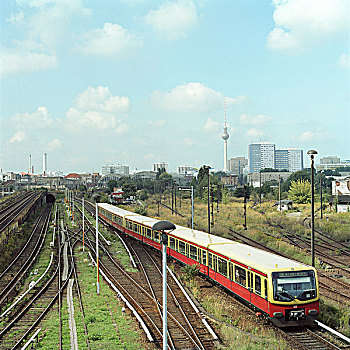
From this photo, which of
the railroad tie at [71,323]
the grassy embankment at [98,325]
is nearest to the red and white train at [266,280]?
the grassy embankment at [98,325]

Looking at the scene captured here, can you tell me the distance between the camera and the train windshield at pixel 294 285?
1452 centimetres

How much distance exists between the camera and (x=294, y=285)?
14.7 m

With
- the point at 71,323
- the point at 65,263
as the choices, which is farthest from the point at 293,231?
the point at 71,323

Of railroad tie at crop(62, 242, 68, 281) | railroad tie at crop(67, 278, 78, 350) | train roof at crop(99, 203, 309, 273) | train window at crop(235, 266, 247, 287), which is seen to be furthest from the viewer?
railroad tie at crop(62, 242, 68, 281)

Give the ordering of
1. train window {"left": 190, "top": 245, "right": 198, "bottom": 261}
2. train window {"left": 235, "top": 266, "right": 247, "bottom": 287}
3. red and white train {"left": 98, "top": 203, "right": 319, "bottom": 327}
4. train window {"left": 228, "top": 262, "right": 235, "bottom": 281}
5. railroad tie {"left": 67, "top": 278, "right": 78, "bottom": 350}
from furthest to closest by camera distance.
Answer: train window {"left": 190, "top": 245, "right": 198, "bottom": 261} < train window {"left": 228, "top": 262, "right": 235, "bottom": 281} < train window {"left": 235, "top": 266, "right": 247, "bottom": 287} < red and white train {"left": 98, "top": 203, "right": 319, "bottom": 327} < railroad tie {"left": 67, "top": 278, "right": 78, "bottom": 350}

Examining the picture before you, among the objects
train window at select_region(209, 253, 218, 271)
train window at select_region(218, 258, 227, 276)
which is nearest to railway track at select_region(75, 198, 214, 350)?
train window at select_region(209, 253, 218, 271)

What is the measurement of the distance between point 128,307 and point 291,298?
728 centimetres

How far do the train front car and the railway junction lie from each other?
20.0 inches

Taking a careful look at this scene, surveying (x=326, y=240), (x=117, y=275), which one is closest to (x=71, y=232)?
(x=117, y=275)

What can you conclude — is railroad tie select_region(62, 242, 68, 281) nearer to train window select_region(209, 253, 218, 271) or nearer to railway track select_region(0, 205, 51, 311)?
railway track select_region(0, 205, 51, 311)

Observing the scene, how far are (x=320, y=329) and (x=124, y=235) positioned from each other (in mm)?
32290

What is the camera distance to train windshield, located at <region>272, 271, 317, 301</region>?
14523mm

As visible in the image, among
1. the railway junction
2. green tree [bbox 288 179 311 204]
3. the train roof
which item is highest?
the train roof

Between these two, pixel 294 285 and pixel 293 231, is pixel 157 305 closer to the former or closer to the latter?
pixel 294 285
